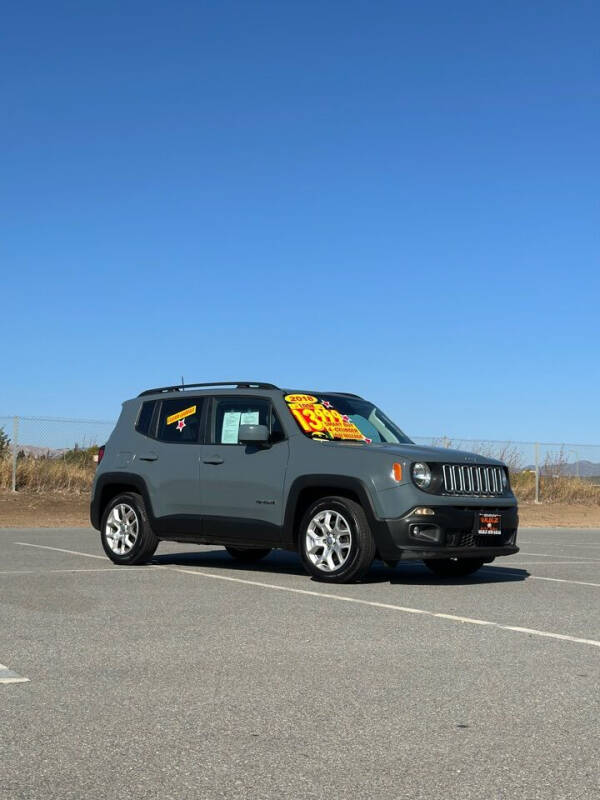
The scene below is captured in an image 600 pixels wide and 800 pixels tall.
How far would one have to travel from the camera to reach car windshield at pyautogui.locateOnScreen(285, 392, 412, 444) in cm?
1198

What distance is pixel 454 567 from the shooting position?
41.2 feet

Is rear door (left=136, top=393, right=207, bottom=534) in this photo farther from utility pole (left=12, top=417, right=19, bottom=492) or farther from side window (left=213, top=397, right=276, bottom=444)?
utility pole (left=12, top=417, right=19, bottom=492)

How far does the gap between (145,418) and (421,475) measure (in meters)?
3.79

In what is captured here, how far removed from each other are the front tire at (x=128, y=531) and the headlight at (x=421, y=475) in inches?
136

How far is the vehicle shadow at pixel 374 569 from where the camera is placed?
12.1m

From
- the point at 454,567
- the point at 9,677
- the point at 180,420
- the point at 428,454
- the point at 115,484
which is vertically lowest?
the point at 9,677

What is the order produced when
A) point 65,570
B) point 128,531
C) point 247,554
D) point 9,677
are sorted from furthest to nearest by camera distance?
point 247,554
point 128,531
point 65,570
point 9,677

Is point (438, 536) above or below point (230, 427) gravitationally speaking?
below

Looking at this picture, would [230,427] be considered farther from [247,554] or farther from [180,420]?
[247,554]

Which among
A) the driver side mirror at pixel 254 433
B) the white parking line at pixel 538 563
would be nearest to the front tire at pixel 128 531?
the driver side mirror at pixel 254 433

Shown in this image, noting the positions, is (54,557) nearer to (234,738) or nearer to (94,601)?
(94,601)

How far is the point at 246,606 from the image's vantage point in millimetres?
9391

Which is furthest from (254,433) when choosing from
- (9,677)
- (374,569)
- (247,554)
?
(9,677)

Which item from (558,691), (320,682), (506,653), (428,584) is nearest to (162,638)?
(320,682)
